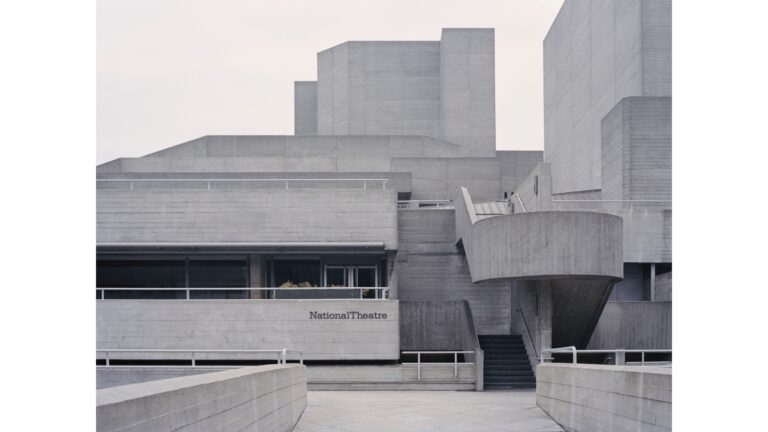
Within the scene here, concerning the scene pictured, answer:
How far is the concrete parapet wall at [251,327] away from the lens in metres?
24.1

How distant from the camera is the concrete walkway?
12539 mm

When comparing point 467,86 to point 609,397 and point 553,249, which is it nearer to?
point 553,249

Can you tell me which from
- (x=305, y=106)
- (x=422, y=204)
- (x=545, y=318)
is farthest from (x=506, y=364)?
(x=305, y=106)

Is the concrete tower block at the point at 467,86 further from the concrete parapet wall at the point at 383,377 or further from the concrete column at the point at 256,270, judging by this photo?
the concrete parapet wall at the point at 383,377

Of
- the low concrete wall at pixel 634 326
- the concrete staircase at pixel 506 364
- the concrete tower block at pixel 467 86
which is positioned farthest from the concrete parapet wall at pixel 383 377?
the concrete tower block at pixel 467 86

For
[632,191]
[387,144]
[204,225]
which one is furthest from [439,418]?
[387,144]

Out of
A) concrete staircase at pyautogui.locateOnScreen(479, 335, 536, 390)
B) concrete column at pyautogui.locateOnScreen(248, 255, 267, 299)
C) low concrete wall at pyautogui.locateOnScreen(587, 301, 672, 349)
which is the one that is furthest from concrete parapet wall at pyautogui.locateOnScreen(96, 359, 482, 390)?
low concrete wall at pyautogui.locateOnScreen(587, 301, 672, 349)

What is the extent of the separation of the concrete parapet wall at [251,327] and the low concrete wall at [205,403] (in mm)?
11424

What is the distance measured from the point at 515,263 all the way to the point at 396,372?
5.21 meters

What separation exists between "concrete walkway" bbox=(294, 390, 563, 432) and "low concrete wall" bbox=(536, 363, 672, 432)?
0.52 meters

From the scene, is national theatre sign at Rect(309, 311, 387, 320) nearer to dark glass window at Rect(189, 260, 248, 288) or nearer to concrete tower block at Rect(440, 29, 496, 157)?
dark glass window at Rect(189, 260, 248, 288)

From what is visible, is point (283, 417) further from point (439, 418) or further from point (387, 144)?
point (387, 144)

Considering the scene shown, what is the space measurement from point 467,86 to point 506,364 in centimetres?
2809
